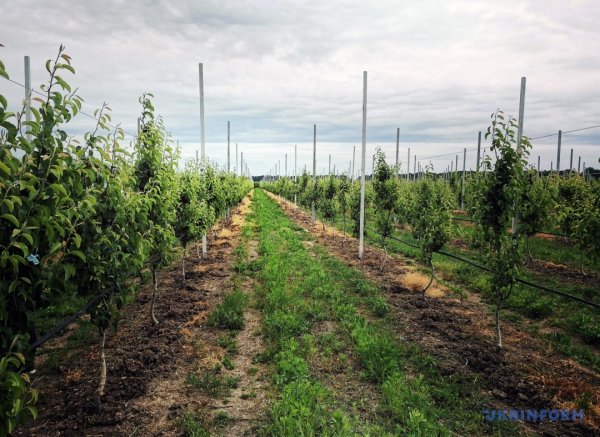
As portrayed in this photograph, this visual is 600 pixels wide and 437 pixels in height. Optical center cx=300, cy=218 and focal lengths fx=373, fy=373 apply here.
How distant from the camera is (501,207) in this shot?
277 inches

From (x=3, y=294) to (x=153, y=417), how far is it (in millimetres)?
3078

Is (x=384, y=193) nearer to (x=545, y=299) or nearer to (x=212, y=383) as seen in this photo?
(x=545, y=299)

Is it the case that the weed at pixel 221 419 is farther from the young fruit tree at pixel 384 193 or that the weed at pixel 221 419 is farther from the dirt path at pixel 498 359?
the young fruit tree at pixel 384 193

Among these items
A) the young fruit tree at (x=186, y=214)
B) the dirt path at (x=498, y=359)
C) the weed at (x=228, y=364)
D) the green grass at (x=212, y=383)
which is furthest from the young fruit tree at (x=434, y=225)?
the young fruit tree at (x=186, y=214)

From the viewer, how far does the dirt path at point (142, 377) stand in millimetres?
4699

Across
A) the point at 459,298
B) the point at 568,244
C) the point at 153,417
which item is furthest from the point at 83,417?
the point at 568,244

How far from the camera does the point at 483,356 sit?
6621 mm

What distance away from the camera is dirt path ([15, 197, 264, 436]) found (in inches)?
185

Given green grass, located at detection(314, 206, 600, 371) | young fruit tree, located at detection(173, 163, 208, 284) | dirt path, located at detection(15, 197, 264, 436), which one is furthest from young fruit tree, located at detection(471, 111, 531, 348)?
young fruit tree, located at detection(173, 163, 208, 284)

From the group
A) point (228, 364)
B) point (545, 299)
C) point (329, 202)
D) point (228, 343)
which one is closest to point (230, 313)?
point (228, 343)

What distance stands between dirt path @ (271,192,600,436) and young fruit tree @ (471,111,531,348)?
638 mm

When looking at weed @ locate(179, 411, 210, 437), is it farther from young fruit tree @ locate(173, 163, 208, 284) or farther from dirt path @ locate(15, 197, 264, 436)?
young fruit tree @ locate(173, 163, 208, 284)

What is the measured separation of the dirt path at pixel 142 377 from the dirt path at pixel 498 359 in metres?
3.51

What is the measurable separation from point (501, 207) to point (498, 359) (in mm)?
2751
